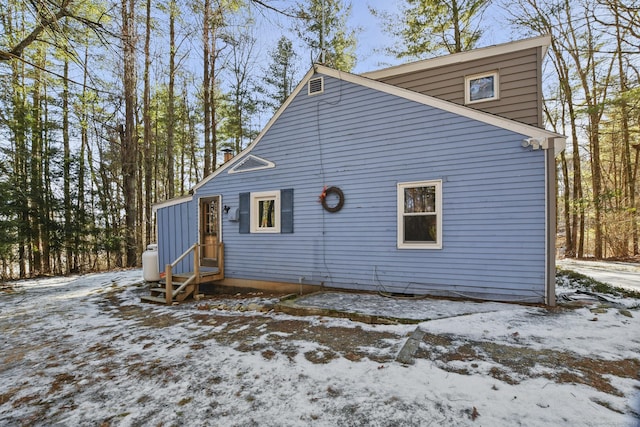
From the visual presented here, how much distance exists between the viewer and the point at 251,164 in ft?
24.1

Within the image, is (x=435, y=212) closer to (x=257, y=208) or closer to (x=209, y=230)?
(x=257, y=208)

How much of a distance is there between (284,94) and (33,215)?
12.0 metres

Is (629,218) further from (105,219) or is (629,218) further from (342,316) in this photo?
(105,219)

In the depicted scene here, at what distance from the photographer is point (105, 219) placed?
1327 cm

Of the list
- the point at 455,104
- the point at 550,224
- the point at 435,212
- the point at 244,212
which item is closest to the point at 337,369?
the point at 435,212

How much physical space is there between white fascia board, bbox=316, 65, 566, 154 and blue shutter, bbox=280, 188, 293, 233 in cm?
283

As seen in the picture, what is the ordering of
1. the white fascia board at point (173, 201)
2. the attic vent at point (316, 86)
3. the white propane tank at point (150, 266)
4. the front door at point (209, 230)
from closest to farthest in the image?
the attic vent at point (316, 86) → the front door at point (209, 230) → the white fascia board at point (173, 201) → the white propane tank at point (150, 266)

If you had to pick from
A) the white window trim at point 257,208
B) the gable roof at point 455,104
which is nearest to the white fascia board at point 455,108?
the gable roof at point 455,104

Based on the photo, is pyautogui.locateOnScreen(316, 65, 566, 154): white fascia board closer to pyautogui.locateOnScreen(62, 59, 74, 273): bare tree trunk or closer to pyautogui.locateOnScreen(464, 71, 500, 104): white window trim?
pyautogui.locateOnScreen(464, 71, 500, 104): white window trim

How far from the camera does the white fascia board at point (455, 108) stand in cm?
457

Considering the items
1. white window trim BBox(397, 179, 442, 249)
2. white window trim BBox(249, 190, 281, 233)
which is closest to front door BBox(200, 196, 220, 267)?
white window trim BBox(249, 190, 281, 233)

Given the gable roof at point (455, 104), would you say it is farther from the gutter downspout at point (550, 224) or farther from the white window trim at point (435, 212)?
the white window trim at point (435, 212)

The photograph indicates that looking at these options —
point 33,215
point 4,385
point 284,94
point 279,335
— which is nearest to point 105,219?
point 33,215

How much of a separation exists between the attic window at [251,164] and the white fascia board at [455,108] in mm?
2511
